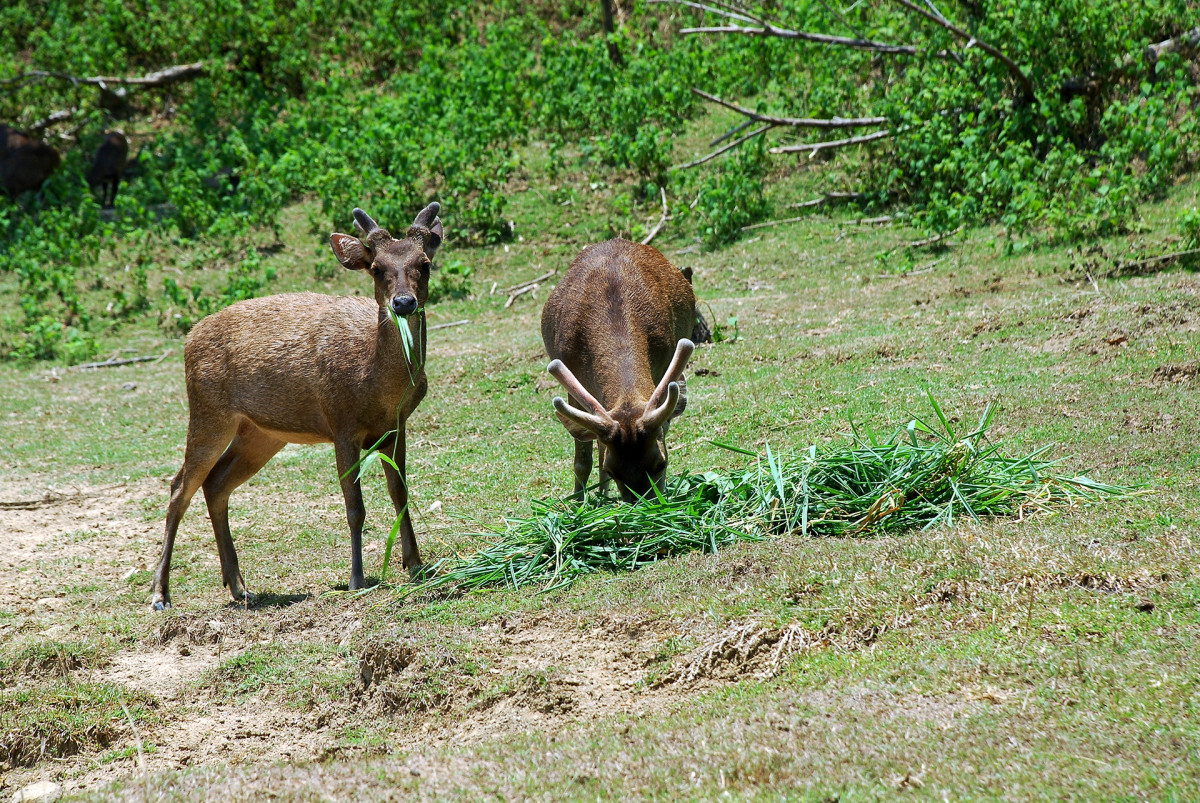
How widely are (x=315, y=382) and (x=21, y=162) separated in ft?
52.5

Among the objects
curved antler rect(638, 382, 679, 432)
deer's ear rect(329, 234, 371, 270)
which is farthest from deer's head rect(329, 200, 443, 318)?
curved antler rect(638, 382, 679, 432)

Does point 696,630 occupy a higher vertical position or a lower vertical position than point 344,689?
higher

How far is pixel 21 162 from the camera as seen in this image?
19.8 metres

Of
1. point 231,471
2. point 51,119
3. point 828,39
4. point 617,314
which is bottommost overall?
point 231,471

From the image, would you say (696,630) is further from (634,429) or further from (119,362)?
(119,362)

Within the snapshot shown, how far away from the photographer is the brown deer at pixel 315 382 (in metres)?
6.50

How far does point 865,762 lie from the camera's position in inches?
145

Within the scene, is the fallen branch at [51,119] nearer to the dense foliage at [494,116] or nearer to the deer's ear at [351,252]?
the dense foliage at [494,116]

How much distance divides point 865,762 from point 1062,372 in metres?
5.63

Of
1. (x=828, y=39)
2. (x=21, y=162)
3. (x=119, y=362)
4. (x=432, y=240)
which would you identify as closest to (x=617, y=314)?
(x=432, y=240)

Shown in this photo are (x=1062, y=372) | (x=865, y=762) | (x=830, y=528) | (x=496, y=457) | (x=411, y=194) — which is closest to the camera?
(x=865, y=762)

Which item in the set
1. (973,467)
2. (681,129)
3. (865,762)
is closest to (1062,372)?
(973,467)

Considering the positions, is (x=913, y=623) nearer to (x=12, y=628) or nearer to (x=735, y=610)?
(x=735, y=610)

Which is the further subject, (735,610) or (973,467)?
(973,467)
